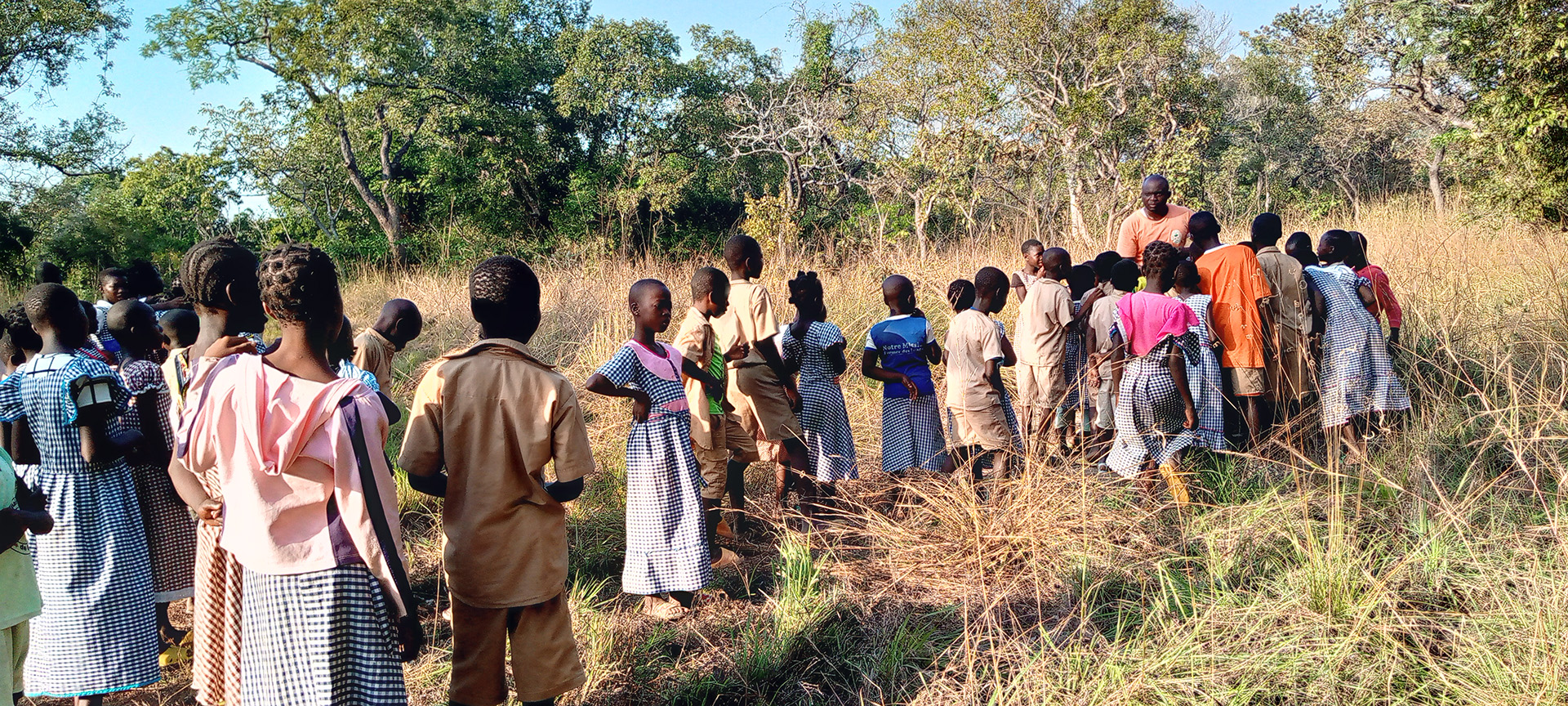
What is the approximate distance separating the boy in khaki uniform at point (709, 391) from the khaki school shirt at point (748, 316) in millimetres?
135

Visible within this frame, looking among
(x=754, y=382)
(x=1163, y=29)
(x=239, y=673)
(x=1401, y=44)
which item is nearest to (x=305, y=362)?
(x=239, y=673)

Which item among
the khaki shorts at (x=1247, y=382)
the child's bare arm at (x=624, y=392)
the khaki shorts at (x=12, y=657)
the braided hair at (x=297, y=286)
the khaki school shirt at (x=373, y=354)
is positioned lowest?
the khaki shorts at (x=1247, y=382)

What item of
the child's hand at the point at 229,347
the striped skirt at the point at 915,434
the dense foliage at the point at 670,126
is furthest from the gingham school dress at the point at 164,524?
the dense foliage at the point at 670,126

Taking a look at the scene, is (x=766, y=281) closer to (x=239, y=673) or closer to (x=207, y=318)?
(x=207, y=318)

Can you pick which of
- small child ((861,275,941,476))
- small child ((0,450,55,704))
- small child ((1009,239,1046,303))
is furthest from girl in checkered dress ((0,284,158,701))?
small child ((1009,239,1046,303))

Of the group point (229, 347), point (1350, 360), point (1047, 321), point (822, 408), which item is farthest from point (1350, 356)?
point (229, 347)

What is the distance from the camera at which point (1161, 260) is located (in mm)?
4395

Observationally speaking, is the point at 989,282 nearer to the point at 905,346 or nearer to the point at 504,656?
the point at 905,346

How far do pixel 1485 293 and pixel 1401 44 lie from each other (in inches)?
308

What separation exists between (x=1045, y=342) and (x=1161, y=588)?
200cm

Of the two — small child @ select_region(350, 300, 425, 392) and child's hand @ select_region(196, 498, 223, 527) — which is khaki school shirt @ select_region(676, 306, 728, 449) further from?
child's hand @ select_region(196, 498, 223, 527)

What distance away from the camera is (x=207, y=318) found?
9.38 feet

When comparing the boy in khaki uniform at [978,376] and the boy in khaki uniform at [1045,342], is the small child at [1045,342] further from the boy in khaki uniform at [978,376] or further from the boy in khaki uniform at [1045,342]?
the boy in khaki uniform at [978,376]

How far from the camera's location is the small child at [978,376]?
465 cm
